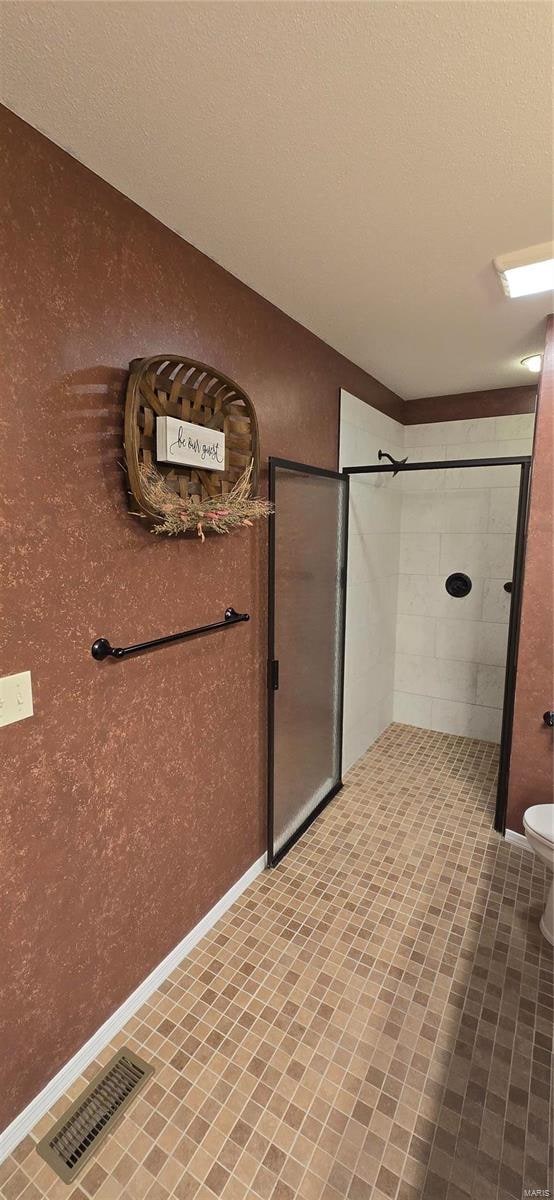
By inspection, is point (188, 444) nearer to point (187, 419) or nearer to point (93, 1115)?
point (187, 419)

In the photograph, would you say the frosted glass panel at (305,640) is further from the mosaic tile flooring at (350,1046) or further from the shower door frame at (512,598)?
the shower door frame at (512,598)

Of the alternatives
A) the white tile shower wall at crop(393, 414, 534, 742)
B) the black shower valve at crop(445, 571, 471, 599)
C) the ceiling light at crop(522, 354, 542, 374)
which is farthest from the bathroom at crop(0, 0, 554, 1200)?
the black shower valve at crop(445, 571, 471, 599)

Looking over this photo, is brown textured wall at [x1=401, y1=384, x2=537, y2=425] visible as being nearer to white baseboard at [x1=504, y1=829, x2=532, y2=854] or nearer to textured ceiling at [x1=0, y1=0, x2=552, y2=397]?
textured ceiling at [x1=0, y1=0, x2=552, y2=397]

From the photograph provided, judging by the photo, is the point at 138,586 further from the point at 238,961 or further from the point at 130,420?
the point at 238,961

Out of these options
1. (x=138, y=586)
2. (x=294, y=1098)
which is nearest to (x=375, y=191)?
(x=138, y=586)

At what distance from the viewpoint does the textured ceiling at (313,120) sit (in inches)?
34.2

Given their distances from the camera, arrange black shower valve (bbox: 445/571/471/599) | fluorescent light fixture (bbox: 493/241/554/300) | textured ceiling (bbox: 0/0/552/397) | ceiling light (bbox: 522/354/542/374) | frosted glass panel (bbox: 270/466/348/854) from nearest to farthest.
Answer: textured ceiling (bbox: 0/0/552/397) → fluorescent light fixture (bbox: 493/241/554/300) → frosted glass panel (bbox: 270/466/348/854) → ceiling light (bbox: 522/354/542/374) → black shower valve (bbox: 445/571/471/599)

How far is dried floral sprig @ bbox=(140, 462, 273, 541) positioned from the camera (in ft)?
4.49

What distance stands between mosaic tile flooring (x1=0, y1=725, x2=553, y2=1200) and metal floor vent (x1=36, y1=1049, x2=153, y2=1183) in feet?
0.10

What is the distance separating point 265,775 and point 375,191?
2.09 m

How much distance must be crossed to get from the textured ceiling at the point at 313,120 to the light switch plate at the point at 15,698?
4.00 ft

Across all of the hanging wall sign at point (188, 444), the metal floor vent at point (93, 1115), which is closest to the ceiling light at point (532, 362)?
the hanging wall sign at point (188, 444)

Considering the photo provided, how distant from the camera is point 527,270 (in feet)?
5.42

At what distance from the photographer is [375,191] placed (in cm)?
130
